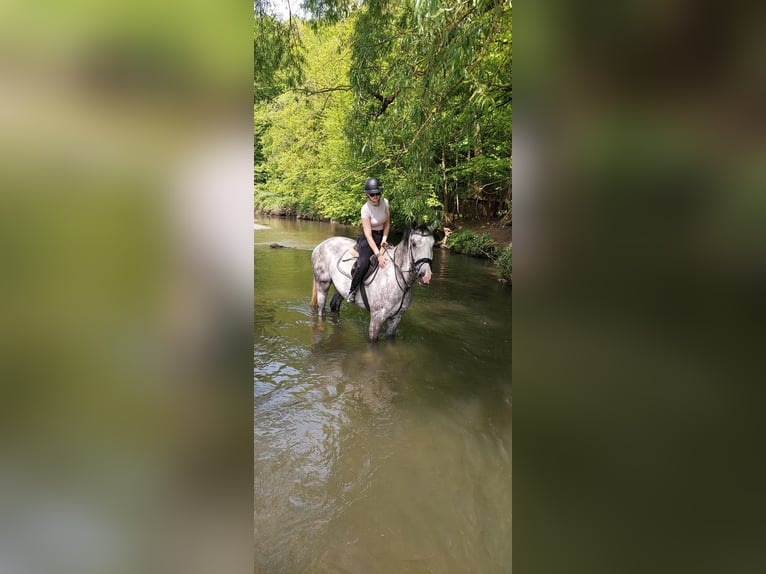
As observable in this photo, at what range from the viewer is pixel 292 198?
25500 mm

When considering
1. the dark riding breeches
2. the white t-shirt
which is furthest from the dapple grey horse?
the white t-shirt

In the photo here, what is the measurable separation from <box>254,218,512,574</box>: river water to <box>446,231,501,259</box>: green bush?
245 inches

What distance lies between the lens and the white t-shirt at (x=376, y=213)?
550 centimetres

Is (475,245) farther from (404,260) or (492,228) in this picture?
(404,260)

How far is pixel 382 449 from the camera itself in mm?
3332

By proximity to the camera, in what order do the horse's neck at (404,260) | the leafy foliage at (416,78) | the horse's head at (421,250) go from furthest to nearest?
1. the horse's neck at (404,260)
2. the horse's head at (421,250)
3. the leafy foliage at (416,78)

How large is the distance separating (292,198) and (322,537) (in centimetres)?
2455

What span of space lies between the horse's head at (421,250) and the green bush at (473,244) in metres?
6.97

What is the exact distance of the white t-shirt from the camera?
5496 millimetres

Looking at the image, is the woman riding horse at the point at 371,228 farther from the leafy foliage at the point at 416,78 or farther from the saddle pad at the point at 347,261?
the leafy foliage at the point at 416,78

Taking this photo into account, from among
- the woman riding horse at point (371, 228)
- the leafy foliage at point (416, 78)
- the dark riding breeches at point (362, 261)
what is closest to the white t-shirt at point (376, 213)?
the woman riding horse at point (371, 228)
